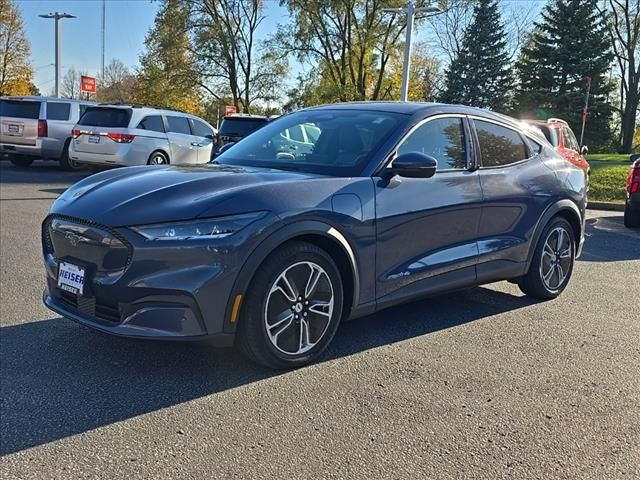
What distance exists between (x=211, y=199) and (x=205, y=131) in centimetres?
1292

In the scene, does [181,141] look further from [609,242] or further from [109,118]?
[609,242]

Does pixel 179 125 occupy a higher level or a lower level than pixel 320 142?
higher

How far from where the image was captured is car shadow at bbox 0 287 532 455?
2992 millimetres

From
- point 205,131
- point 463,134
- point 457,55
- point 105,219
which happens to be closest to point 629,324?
point 463,134

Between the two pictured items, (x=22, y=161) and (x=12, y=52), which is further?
(x=12, y=52)

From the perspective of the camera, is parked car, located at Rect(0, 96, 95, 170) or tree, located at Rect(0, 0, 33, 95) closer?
parked car, located at Rect(0, 96, 95, 170)

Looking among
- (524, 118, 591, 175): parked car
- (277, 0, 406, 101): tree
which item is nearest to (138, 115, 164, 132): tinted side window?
(524, 118, 591, 175): parked car

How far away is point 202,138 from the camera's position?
1547cm

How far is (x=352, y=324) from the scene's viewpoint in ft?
15.0

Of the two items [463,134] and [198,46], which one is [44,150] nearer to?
[463,134]

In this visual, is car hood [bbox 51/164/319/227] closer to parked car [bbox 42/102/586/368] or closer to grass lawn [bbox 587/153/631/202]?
parked car [bbox 42/102/586/368]

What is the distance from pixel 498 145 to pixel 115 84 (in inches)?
2472

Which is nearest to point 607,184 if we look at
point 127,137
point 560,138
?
point 560,138

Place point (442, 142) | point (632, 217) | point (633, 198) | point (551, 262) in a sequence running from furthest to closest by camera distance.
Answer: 1. point (632, 217)
2. point (633, 198)
3. point (551, 262)
4. point (442, 142)
